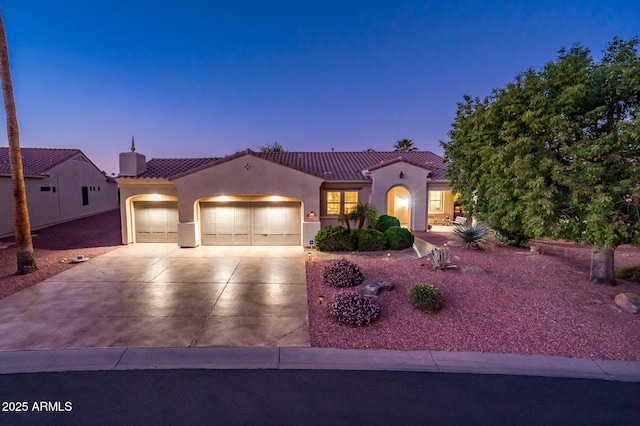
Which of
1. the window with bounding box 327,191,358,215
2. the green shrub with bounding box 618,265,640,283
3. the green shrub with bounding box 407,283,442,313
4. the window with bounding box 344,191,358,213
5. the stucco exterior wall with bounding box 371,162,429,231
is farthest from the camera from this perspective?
the stucco exterior wall with bounding box 371,162,429,231

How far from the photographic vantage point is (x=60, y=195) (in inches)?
872

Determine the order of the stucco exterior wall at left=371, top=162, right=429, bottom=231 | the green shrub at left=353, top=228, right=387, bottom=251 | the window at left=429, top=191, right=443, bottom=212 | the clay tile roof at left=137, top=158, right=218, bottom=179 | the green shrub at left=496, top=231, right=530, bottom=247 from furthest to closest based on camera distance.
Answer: the window at left=429, top=191, right=443, bottom=212
the stucco exterior wall at left=371, top=162, right=429, bottom=231
the clay tile roof at left=137, top=158, right=218, bottom=179
the green shrub at left=353, top=228, right=387, bottom=251
the green shrub at left=496, top=231, right=530, bottom=247

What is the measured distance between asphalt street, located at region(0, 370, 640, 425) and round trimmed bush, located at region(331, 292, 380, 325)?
157cm

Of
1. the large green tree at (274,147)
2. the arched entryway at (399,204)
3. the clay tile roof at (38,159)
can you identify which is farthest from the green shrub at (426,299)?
the large green tree at (274,147)

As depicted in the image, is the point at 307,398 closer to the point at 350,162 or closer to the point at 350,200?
the point at 350,200

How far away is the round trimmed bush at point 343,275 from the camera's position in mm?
8734

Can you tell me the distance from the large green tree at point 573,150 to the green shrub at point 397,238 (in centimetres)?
588

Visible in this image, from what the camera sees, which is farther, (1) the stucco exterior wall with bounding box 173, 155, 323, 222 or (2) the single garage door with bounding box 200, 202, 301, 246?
(2) the single garage door with bounding box 200, 202, 301, 246

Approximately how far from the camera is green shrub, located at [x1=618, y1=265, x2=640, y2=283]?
8858 mm

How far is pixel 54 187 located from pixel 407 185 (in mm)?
24351

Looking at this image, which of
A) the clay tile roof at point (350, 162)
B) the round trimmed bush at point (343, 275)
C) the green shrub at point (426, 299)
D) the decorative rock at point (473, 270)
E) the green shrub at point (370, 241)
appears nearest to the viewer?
the green shrub at point (426, 299)

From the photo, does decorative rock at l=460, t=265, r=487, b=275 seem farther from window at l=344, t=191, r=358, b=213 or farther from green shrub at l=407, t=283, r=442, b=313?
window at l=344, t=191, r=358, b=213

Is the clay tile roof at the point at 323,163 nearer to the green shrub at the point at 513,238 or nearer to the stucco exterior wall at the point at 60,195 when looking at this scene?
the green shrub at the point at 513,238

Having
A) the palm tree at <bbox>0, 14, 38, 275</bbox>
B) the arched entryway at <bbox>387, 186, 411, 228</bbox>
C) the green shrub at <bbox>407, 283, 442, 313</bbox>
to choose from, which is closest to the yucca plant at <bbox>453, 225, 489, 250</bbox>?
the green shrub at <bbox>407, 283, 442, 313</bbox>
